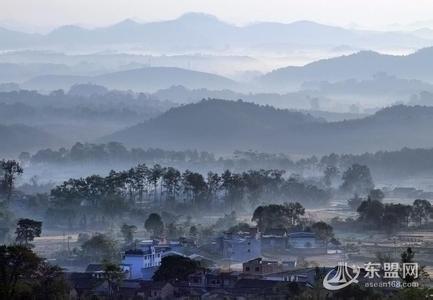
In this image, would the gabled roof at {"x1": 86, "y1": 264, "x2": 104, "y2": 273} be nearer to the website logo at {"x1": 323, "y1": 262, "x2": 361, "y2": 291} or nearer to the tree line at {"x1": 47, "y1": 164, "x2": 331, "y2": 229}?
the website logo at {"x1": 323, "y1": 262, "x2": 361, "y2": 291}

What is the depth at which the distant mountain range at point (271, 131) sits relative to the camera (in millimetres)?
89938

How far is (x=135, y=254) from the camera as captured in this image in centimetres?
3300

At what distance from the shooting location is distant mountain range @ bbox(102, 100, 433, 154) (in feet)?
295

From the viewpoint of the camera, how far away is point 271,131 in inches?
3819

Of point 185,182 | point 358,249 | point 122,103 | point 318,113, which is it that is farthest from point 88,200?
point 122,103

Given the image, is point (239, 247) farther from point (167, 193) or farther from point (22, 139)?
point (22, 139)

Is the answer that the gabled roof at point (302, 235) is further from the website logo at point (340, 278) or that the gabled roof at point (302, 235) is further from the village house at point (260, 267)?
the website logo at point (340, 278)

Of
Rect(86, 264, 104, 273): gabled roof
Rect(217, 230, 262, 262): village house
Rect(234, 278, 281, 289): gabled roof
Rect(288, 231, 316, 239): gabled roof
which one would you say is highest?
Rect(288, 231, 316, 239): gabled roof

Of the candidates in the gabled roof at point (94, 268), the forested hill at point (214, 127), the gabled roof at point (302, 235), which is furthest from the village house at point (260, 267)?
the forested hill at point (214, 127)

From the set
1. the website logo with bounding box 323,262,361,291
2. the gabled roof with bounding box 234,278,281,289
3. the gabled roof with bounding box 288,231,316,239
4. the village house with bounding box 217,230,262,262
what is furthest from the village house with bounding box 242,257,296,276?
the gabled roof with bounding box 288,231,316,239

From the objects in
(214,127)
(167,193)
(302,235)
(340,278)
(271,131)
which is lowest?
(340,278)

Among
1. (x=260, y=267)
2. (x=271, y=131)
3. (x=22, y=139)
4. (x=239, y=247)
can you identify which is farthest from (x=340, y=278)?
(x=271, y=131)

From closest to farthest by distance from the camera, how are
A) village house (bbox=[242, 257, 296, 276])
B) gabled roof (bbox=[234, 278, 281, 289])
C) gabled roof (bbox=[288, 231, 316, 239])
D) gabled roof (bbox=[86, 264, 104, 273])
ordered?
gabled roof (bbox=[234, 278, 281, 289])
village house (bbox=[242, 257, 296, 276])
gabled roof (bbox=[86, 264, 104, 273])
gabled roof (bbox=[288, 231, 316, 239])

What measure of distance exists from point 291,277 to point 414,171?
1570 inches
